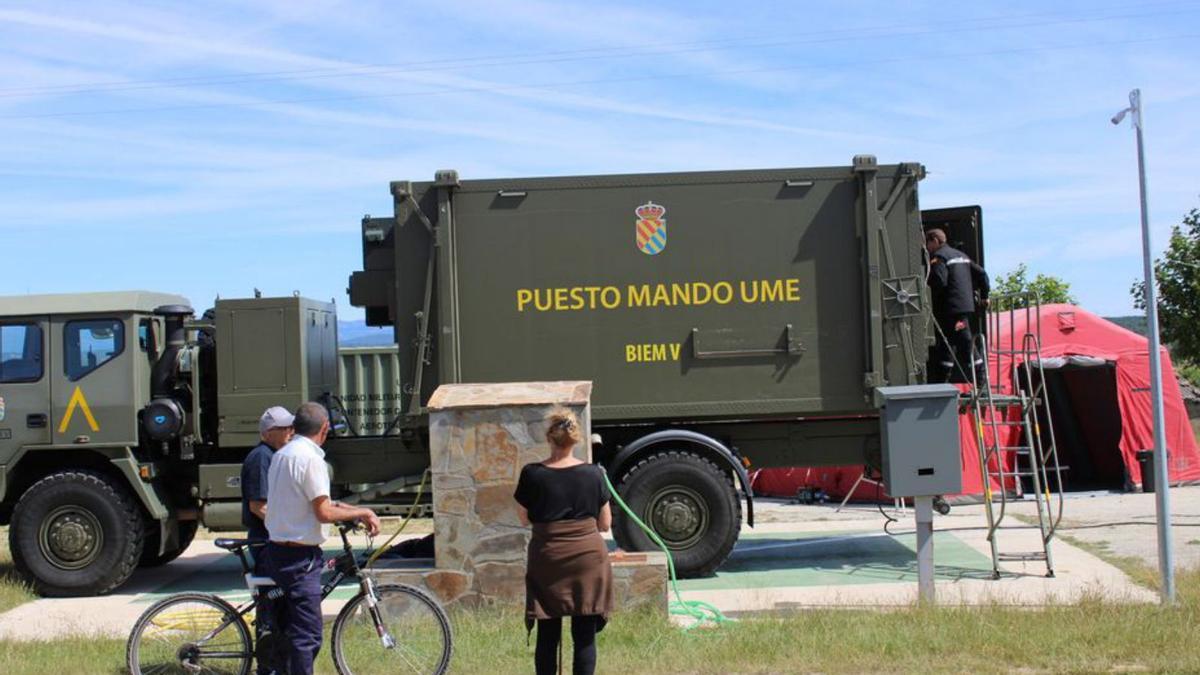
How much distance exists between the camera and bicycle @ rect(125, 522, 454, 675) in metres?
6.78

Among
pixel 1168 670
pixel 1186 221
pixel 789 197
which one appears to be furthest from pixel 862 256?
pixel 1186 221

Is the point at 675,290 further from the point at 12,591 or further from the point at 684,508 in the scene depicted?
the point at 12,591

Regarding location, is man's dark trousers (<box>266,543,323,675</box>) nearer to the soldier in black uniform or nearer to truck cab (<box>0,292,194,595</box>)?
truck cab (<box>0,292,194,595</box>)

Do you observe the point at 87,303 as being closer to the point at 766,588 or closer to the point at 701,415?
the point at 701,415

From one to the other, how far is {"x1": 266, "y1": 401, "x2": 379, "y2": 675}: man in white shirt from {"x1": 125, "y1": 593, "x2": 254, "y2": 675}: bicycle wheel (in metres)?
0.59

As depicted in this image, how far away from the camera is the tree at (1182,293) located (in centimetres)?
2645

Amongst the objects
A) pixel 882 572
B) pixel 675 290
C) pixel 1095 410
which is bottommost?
pixel 882 572

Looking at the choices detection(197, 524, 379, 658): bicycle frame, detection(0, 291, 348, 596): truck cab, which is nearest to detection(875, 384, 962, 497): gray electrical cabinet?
detection(197, 524, 379, 658): bicycle frame

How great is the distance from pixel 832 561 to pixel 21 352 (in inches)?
299

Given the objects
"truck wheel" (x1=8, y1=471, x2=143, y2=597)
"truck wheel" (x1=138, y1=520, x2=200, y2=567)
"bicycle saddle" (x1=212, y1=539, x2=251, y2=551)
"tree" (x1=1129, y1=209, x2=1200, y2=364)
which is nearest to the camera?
"bicycle saddle" (x1=212, y1=539, x2=251, y2=551)

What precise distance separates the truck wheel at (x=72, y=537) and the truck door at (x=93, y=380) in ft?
1.52

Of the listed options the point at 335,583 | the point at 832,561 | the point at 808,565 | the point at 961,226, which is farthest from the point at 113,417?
the point at 961,226

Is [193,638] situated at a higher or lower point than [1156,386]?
lower

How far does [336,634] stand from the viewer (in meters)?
6.85
